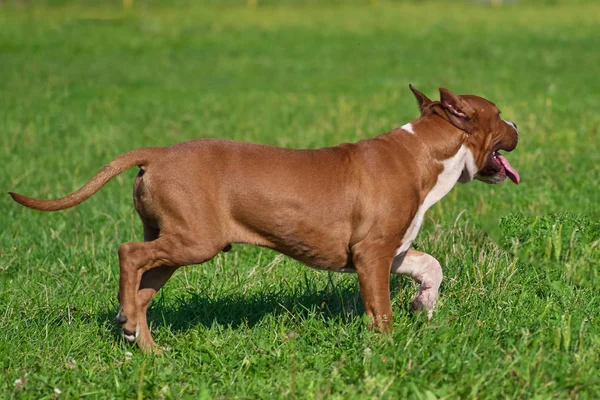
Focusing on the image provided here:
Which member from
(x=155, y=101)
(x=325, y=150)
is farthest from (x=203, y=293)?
(x=155, y=101)

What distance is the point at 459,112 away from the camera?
19.0ft

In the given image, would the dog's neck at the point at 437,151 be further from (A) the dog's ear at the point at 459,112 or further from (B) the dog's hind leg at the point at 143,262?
(B) the dog's hind leg at the point at 143,262

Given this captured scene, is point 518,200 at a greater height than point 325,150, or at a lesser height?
lesser

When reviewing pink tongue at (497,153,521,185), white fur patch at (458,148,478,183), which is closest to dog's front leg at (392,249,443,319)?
white fur patch at (458,148,478,183)

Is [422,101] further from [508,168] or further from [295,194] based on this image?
[295,194]

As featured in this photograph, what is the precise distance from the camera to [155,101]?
1573 cm

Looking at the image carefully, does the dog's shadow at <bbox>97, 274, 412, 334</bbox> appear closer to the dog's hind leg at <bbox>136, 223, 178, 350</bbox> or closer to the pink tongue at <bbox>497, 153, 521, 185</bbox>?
the dog's hind leg at <bbox>136, 223, 178, 350</bbox>

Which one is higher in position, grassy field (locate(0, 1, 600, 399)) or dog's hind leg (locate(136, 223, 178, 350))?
dog's hind leg (locate(136, 223, 178, 350))

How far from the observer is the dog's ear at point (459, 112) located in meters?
5.75

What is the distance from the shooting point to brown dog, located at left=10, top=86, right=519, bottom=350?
535 cm

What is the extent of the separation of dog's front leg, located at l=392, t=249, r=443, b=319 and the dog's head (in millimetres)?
606

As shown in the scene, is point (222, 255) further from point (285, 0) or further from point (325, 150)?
point (285, 0)

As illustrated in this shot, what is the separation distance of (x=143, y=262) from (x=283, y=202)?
0.89m

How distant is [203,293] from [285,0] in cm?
3305
